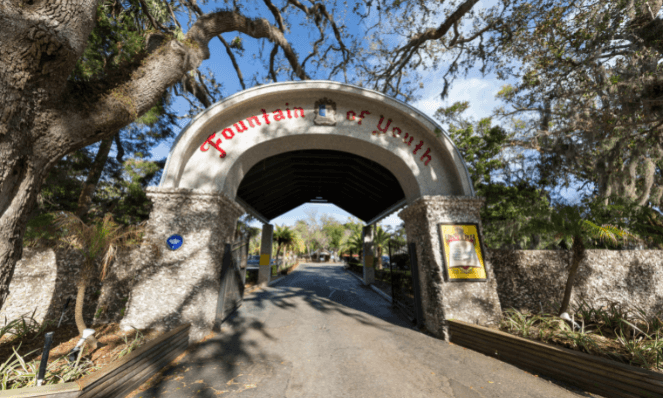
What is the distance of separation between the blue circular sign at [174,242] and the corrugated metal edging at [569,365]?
6.55 m

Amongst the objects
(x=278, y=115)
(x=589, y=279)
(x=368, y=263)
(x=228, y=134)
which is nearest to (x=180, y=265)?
(x=228, y=134)

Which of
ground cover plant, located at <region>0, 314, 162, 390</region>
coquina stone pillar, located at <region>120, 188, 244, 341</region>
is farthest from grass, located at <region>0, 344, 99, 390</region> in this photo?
coquina stone pillar, located at <region>120, 188, 244, 341</region>

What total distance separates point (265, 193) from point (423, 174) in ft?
24.8

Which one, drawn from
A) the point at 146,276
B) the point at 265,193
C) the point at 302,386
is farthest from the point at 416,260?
the point at 265,193

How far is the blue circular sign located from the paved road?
2177mm

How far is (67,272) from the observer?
5.39m

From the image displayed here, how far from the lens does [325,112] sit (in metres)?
6.73

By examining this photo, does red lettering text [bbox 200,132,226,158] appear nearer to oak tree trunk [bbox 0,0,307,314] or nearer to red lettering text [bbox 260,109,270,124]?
red lettering text [bbox 260,109,270,124]

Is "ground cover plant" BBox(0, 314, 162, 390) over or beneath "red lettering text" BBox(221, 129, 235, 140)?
beneath

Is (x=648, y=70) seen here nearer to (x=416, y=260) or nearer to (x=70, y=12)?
(x=416, y=260)

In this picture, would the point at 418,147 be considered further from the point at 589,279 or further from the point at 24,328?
the point at 24,328

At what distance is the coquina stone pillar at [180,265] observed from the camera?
16.8ft

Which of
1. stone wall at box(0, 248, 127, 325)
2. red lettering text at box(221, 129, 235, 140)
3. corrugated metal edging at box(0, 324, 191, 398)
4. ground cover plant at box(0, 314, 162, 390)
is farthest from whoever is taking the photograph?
red lettering text at box(221, 129, 235, 140)

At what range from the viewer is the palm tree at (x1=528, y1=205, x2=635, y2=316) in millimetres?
4723
